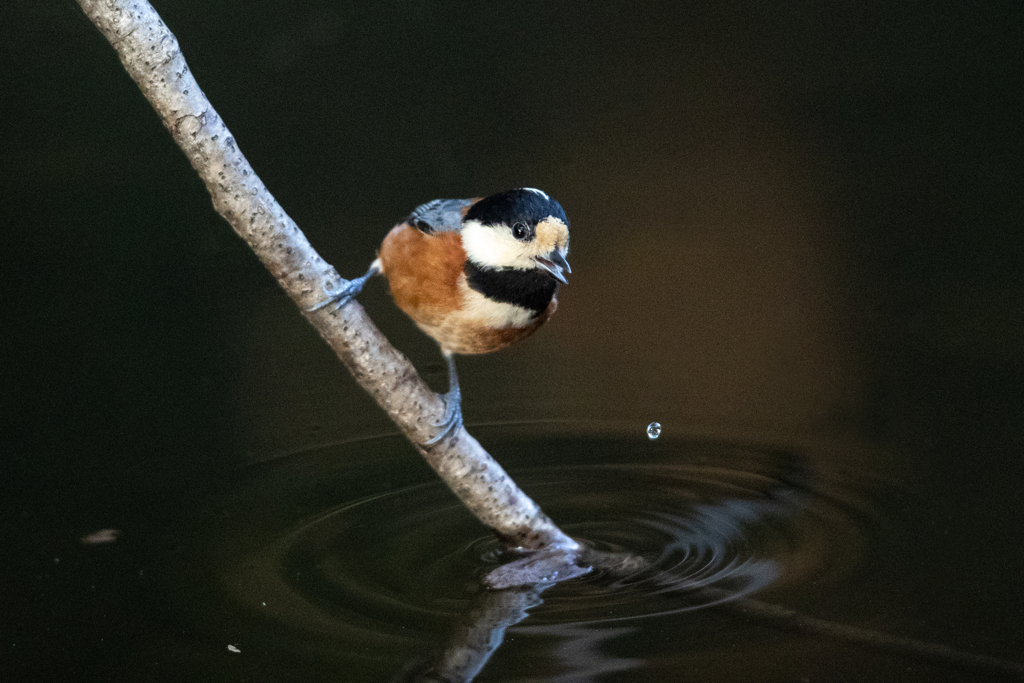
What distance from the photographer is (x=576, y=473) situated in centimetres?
162

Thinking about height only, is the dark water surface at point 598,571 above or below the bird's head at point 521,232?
below

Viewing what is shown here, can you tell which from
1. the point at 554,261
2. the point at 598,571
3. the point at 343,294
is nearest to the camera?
the point at 554,261

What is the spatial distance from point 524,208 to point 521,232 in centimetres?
2

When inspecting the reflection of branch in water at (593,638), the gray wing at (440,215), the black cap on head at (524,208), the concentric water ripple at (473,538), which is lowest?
the reflection of branch in water at (593,638)

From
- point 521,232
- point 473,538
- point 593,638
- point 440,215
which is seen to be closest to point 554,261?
point 521,232

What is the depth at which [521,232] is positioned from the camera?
107cm

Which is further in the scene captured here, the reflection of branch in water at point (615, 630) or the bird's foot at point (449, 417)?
the bird's foot at point (449, 417)

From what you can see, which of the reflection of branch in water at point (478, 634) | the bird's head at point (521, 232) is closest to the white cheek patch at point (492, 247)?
the bird's head at point (521, 232)

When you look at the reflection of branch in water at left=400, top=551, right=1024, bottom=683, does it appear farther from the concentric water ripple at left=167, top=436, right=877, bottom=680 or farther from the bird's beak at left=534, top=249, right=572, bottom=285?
the bird's beak at left=534, top=249, right=572, bottom=285

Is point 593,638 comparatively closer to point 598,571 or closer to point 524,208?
point 598,571

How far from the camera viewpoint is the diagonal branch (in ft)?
3.41

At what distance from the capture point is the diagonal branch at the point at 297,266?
1.04 meters

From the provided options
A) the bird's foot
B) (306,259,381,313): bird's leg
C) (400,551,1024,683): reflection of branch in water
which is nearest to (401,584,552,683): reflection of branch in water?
(400,551,1024,683): reflection of branch in water

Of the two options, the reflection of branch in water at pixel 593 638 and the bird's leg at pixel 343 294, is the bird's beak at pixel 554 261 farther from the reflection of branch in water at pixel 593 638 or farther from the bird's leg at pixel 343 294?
the reflection of branch in water at pixel 593 638
